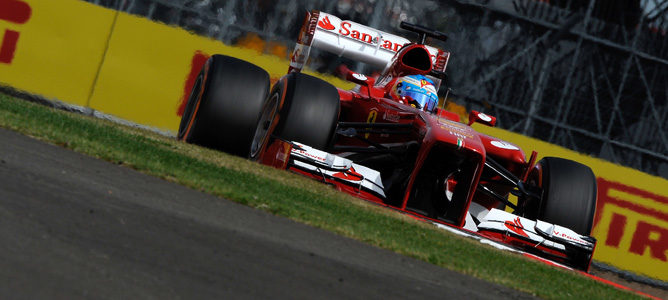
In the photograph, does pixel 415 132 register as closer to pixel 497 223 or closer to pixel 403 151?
pixel 403 151

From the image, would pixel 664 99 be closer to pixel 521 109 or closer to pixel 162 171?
pixel 521 109

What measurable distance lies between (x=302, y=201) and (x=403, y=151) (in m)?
2.40

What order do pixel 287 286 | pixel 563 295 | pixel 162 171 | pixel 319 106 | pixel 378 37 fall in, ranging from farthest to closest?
pixel 378 37
pixel 319 106
pixel 162 171
pixel 563 295
pixel 287 286

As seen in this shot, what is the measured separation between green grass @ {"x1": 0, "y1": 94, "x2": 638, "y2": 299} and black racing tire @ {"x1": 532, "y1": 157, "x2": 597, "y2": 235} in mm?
1325

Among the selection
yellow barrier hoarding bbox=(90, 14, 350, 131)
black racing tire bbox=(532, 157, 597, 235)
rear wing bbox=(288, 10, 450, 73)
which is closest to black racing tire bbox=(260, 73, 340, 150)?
black racing tire bbox=(532, 157, 597, 235)

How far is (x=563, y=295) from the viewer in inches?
225

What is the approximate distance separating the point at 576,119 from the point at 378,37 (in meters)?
8.59

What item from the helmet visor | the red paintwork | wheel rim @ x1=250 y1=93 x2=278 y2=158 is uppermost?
the helmet visor

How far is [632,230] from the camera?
11.9 m

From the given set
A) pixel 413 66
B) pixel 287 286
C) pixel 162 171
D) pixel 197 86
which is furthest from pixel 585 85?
pixel 287 286

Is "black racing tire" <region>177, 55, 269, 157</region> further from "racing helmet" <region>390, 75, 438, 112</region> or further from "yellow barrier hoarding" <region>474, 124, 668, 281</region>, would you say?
"yellow barrier hoarding" <region>474, 124, 668, 281</region>

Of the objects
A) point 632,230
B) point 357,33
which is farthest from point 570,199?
point 357,33

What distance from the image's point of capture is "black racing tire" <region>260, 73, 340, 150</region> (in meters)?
8.52

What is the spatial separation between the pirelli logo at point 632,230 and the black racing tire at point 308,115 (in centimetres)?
491
